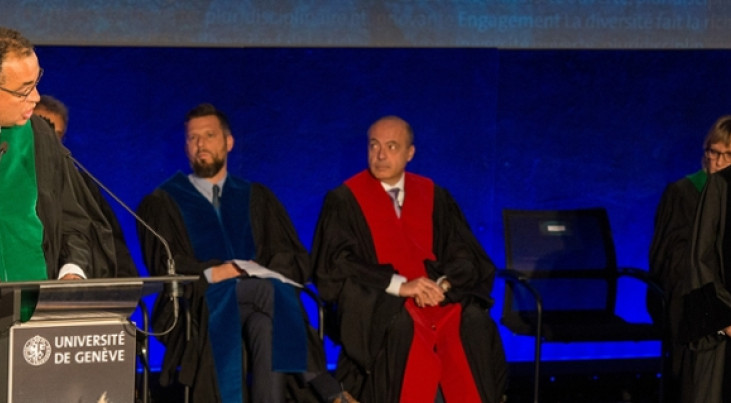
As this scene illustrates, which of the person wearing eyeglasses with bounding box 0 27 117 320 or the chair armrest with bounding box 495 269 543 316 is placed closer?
the person wearing eyeglasses with bounding box 0 27 117 320

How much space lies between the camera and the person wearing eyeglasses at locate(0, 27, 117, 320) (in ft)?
12.9

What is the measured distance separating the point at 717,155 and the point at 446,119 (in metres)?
1.83

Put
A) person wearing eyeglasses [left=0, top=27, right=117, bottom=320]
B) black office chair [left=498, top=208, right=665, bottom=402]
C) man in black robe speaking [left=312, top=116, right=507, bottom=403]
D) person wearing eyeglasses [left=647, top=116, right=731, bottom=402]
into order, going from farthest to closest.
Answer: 1. black office chair [left=498, top=208, right=665, bottom=402]
2. person wearing eyeglasses [left=647, top=116, right=731, bottom=402]
3. man in black robe speaking [left=312, top=116, right=507, bottom=403]
4. person wearing eyeglasses [left=0, top=27, right=117, bottom=320]

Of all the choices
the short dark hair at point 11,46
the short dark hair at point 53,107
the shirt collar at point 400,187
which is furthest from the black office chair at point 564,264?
the short dark hair at point 11,46

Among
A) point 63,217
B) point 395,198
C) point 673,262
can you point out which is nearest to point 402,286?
point 395,198

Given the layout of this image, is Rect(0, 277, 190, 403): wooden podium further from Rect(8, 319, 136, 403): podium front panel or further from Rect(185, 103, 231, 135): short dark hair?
Rect(185, 103, 231, 135): short dark hair

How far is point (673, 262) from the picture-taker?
21.4ft

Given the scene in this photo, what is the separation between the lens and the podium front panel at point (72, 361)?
3160mm

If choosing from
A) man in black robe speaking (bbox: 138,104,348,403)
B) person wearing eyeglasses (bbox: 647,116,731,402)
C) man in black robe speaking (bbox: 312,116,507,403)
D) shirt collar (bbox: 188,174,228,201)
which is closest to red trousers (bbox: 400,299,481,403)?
man in black robe speaking (bbox: 312,116,507,403)

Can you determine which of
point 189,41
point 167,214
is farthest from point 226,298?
point 189,41

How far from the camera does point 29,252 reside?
399 cm

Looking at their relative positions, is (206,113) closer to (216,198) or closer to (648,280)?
(216,198)

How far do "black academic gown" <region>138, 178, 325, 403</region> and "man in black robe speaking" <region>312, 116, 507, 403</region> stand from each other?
15 centimetres

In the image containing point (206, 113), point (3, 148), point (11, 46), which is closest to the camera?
point (11, 46)
